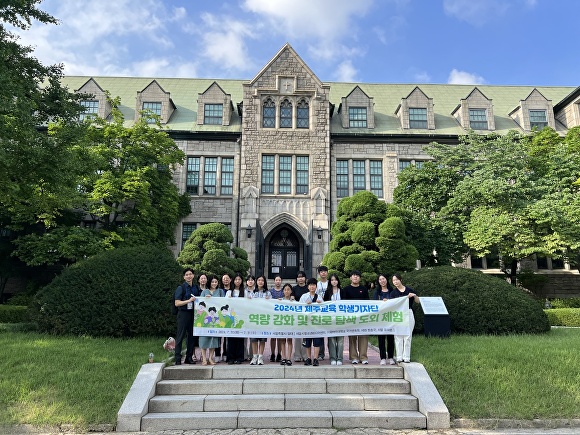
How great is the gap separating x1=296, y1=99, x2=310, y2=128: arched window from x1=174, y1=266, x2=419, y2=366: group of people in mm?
15879

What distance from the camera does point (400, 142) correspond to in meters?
23.3

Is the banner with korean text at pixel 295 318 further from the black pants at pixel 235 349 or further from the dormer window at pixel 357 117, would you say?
the dormer window at pixel 357 117

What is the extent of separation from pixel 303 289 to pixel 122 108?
2205 cm

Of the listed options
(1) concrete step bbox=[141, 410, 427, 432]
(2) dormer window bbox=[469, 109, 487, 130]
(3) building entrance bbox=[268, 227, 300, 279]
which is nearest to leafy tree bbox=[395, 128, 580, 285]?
(2) dormer window bbox=[469, 109, 487, 130]

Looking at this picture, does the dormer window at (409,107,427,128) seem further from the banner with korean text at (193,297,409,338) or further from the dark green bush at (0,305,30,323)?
the dark green bush at (0,305,30,323)

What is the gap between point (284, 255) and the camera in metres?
22.5

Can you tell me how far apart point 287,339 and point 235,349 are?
105cm

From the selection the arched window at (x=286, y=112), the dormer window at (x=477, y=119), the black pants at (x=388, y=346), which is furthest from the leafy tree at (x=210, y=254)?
the dormer window at (x=477, y=119)

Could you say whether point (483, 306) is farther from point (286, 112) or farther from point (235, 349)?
point (286, 112)

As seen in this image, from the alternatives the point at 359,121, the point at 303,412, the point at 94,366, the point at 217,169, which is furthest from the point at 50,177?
the point at 359,121

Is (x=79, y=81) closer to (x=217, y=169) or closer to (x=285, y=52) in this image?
(x=217, y=169)

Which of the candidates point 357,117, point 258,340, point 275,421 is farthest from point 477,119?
point 275,421

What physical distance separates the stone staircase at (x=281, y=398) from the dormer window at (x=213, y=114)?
1894 cm

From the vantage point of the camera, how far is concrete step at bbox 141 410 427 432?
19.1 ft
